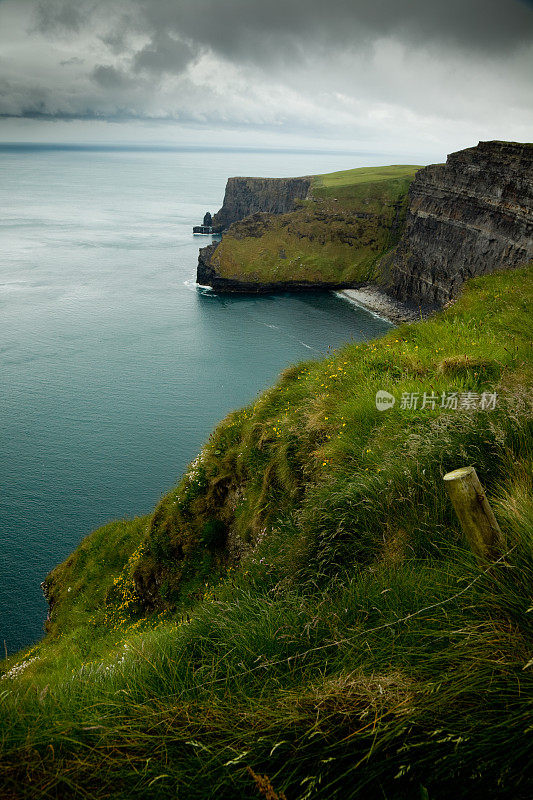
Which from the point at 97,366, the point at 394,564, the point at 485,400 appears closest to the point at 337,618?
the point at 394,564

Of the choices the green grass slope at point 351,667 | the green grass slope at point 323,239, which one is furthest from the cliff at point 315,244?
the green grass slope at point 351,667

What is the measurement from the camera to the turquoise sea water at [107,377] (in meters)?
36.9

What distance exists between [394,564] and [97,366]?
63814mm

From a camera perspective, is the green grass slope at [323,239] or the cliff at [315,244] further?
the green grass slope at [323,239]

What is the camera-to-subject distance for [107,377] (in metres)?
60.9

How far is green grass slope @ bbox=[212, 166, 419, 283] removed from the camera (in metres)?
120

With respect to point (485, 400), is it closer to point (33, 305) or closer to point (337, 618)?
point (337, 618)

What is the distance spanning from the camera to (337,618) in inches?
166

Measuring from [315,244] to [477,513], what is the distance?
5279 inches
